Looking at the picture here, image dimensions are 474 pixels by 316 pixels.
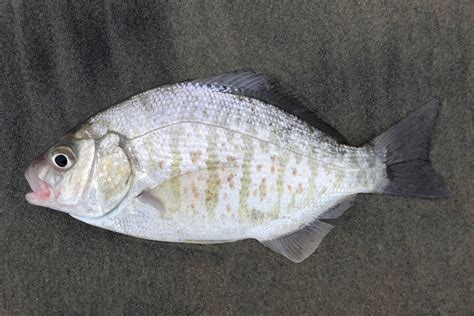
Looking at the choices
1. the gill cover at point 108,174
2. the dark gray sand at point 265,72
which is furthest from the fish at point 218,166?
the dark gray sand at point 265,72

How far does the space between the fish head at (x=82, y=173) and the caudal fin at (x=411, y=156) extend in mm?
1002

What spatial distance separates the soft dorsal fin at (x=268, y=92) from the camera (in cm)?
167

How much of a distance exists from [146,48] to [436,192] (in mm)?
1372

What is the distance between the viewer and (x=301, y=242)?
1.73 metres

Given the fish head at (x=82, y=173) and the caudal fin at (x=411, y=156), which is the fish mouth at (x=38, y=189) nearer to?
the fish head at (x=82, y=173)

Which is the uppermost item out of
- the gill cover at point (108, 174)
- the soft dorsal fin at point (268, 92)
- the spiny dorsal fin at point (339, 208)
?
the soft dorsal fin at point (268, 92)

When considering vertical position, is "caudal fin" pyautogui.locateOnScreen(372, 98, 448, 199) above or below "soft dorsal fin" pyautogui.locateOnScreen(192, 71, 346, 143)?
below

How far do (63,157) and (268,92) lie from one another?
83 cm

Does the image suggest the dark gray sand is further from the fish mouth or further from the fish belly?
the fish mouth

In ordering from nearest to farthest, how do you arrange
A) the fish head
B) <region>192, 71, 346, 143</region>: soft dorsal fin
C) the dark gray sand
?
the fish head
<region>192, 71, 346, 143</region>: soft dorsal fin
the dark gray sand

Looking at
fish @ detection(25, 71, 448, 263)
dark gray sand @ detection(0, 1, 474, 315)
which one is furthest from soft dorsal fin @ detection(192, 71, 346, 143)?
dark gray sand @ detection(0, 1, 474, 315)

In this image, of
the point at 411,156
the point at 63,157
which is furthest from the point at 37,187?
the point at 411,156

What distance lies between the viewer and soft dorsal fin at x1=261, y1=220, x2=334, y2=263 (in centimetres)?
173

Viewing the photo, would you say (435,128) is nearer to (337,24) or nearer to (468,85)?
(468,85)
